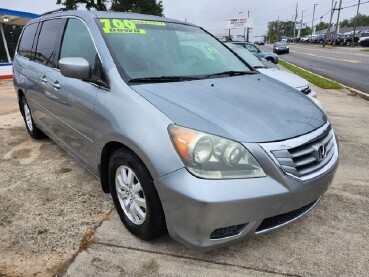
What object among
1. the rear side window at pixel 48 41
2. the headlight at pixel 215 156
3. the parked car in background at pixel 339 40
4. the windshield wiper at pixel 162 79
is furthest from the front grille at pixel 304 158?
the parked car in background at pixel 339 40

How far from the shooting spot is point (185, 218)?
2158 millimetres

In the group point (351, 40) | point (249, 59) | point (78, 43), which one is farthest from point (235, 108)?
point (351, 40)

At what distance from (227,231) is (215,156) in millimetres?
483

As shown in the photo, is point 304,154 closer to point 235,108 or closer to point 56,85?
point 235,108

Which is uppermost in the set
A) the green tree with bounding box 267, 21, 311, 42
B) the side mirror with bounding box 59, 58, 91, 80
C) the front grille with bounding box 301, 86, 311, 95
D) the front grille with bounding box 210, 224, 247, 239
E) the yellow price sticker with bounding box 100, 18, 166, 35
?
the yellow price sticker with bounding box 100, 18, 166, 35

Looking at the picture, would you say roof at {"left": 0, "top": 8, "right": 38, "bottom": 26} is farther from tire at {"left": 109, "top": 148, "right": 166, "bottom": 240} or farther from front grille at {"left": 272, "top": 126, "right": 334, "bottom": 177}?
front grille at {"left": 272, "top": 126, "right": 334, "bottom": 177}

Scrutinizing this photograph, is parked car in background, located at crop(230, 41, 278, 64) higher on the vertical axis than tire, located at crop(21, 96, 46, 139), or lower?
lower

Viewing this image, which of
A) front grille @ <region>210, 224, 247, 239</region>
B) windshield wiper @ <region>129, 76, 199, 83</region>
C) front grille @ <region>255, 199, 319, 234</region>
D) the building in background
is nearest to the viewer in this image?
front grille @ <region>210, 224, 247, 239</region>

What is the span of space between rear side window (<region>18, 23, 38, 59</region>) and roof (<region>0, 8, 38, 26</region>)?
36.6 ft

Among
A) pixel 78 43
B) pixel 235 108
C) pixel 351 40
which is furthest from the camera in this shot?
pixel 351 40

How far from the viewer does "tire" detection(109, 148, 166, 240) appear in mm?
2361

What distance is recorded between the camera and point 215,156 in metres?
2.16

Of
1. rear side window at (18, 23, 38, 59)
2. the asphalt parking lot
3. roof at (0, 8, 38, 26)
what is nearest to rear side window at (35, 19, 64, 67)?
rear side window at (18, 23, 38, 59)

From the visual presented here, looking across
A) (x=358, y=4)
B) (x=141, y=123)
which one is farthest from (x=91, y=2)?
(x=141, y=123)
